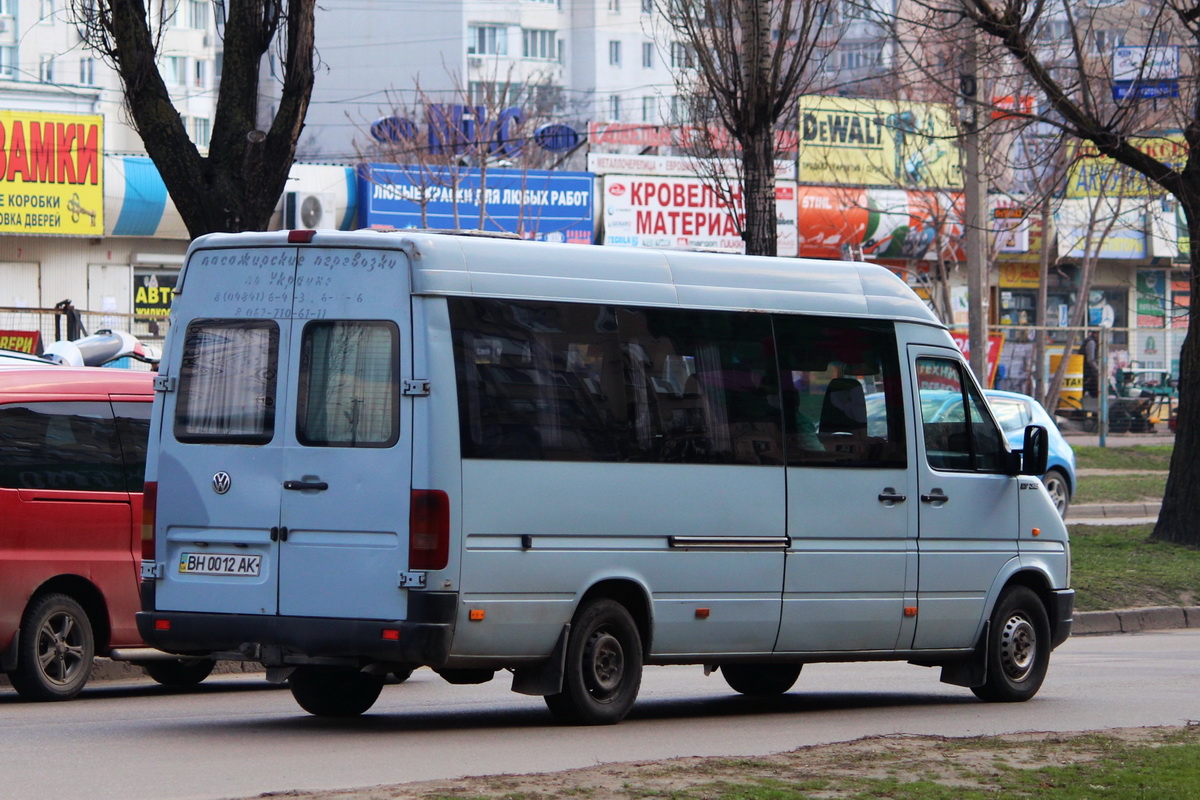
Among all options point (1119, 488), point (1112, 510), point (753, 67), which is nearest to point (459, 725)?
point (753, 67)

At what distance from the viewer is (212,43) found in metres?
95.3

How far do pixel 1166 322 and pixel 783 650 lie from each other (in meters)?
43.2

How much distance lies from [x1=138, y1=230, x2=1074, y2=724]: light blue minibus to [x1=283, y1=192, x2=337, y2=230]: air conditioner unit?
88.7 ft

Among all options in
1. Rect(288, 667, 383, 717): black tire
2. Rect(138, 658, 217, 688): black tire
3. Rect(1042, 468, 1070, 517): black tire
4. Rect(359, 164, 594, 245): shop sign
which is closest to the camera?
Rect(288, 667, 383, 717): black tire

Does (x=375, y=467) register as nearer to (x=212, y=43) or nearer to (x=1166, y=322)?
(x=1166, y=322)

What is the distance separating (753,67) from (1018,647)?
7175mm

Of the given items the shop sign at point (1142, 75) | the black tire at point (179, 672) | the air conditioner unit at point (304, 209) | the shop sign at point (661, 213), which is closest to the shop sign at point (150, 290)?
the air conditioner unit at point (304, 209)

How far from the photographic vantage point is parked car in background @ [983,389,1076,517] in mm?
22766

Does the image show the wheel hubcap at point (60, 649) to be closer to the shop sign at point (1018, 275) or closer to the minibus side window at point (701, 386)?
the minibus side window at point (701, 386)

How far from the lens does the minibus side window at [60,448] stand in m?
9.95

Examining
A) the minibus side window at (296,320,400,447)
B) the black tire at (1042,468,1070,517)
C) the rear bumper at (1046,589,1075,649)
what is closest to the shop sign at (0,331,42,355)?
the black tire at (1042,468,1070,517)

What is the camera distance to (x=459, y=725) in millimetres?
9117

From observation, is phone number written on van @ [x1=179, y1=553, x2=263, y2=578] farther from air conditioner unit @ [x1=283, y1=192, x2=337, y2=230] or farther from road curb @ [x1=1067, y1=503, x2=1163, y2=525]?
air conditioner unit @ [x1=283, y1=192, x2=337, y2=230]

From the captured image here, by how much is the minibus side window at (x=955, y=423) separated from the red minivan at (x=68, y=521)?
439cm
